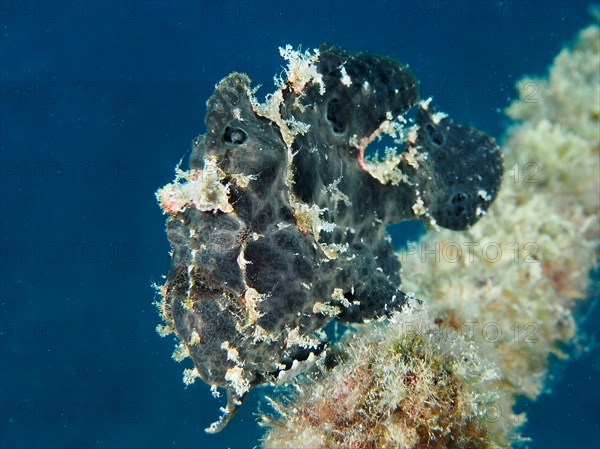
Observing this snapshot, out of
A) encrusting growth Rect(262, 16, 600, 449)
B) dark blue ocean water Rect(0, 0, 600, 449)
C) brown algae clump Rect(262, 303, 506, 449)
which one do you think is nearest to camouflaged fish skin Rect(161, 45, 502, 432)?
brown algae clump Rect(262, 303, 506, 449)

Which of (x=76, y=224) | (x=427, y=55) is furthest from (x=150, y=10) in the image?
(x=427, y=55)

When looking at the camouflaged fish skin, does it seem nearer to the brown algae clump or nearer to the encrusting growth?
the brown algae clump

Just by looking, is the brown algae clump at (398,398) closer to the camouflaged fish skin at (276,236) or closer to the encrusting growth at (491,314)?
the encrusting growth at (491,314)

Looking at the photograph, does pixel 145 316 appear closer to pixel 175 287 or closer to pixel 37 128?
pixel 37 128

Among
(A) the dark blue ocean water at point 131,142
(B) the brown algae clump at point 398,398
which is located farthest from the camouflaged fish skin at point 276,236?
(A) the dark blue ocean water at point 131,142

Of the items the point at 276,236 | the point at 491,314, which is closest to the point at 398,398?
the point at 276,236

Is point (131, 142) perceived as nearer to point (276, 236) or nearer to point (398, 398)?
point (276, 236)
